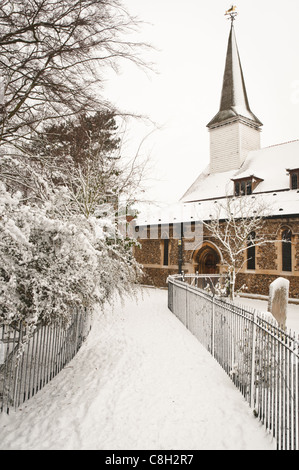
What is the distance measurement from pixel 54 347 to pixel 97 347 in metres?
1.84

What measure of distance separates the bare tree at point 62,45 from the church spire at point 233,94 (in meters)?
19.5

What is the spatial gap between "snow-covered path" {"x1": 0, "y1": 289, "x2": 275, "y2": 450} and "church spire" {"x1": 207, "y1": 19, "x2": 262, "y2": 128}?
20.7 metres

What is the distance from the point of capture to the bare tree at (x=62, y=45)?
4504mm

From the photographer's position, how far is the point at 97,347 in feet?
23.1

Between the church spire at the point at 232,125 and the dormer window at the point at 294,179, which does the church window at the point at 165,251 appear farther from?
the dormer window at the point at 294,179

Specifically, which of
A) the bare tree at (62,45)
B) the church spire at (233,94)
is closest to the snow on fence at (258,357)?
the bare tree at (62,45)

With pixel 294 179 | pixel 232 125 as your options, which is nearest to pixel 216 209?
pixel 294 179

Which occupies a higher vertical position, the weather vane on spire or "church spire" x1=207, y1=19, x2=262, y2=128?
the weather vane on spire

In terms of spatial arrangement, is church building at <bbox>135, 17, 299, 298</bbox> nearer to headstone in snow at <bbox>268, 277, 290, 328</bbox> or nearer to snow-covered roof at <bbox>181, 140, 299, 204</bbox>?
snow-covered roof at <bbox>181, 140, 299, 204</bbox>

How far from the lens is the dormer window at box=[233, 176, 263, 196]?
1788cm

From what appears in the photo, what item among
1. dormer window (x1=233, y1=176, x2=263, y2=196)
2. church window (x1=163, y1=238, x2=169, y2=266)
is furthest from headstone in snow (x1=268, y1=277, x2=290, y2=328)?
church window (x1=163, y1=238, x2=169, y2=266)

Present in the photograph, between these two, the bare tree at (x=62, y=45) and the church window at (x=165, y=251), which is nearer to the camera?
the bare tree at (x=62, y=45)
